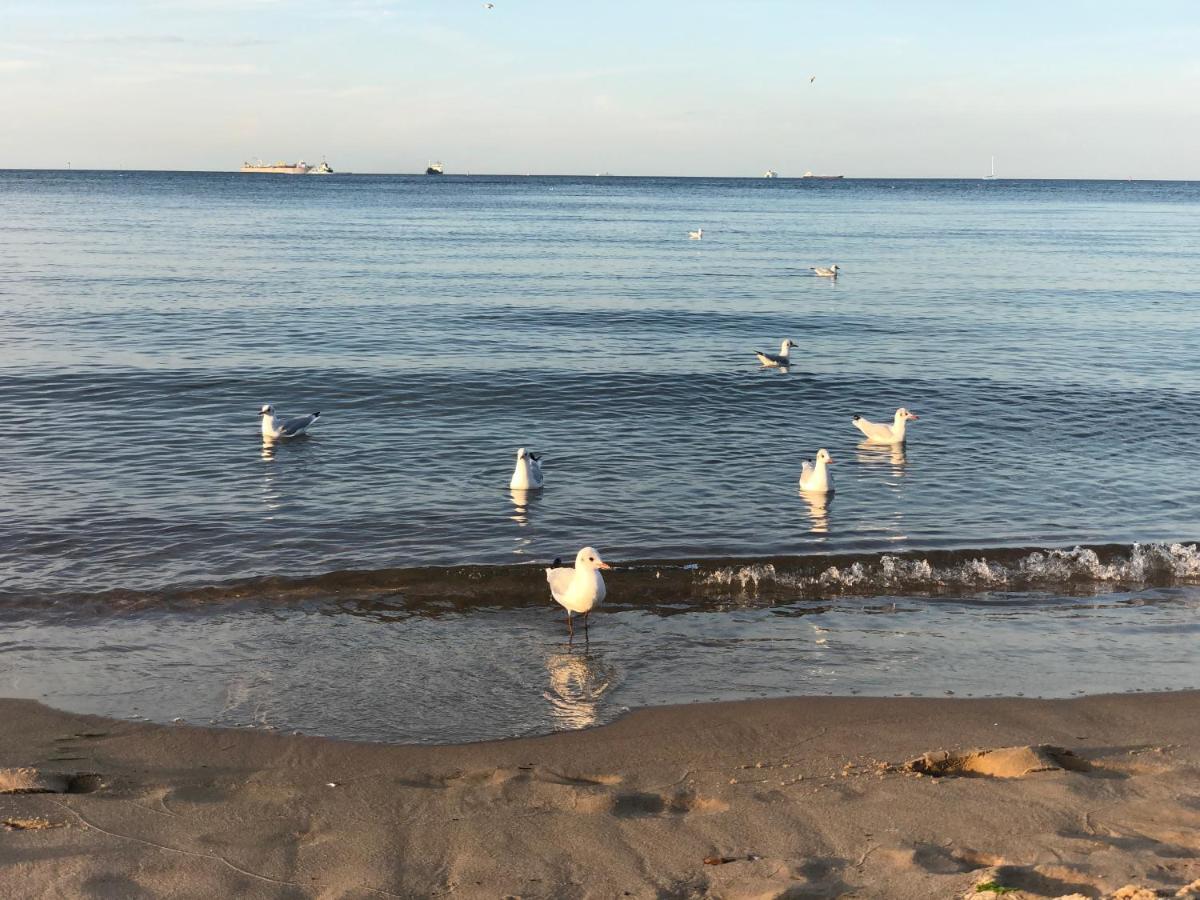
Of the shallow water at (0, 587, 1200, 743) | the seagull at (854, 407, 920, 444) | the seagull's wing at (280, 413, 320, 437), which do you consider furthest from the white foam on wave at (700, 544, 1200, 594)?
the seagull's wing at (280, 413, 320, 437)

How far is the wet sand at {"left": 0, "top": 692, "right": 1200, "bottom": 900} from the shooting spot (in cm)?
547

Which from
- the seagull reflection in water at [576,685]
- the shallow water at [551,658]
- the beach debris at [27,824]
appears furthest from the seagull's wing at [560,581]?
the beach debris at [27,824]

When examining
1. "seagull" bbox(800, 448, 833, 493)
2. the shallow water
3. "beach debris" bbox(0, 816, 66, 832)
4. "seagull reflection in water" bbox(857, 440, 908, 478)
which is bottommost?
the shallow water

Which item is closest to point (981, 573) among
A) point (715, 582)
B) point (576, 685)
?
point (715, 582)

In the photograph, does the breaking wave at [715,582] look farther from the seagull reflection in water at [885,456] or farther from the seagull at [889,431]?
the seagull at [889,431]

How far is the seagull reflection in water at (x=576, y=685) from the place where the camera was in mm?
8039

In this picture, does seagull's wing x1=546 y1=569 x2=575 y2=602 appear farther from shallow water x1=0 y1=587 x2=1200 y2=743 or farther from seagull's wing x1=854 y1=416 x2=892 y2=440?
seagull's wing x1=854 y1=416 x2=892 y2=440

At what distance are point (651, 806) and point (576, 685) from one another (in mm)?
2258

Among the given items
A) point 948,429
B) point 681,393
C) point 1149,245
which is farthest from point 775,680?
point 1149,245

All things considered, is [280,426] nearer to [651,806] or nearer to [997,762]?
[651,806]

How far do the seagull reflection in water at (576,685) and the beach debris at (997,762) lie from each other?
2.26 metres

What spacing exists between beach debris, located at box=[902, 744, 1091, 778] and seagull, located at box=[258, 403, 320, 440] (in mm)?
12722

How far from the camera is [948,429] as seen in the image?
19.1 meters

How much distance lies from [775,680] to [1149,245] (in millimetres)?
58164
